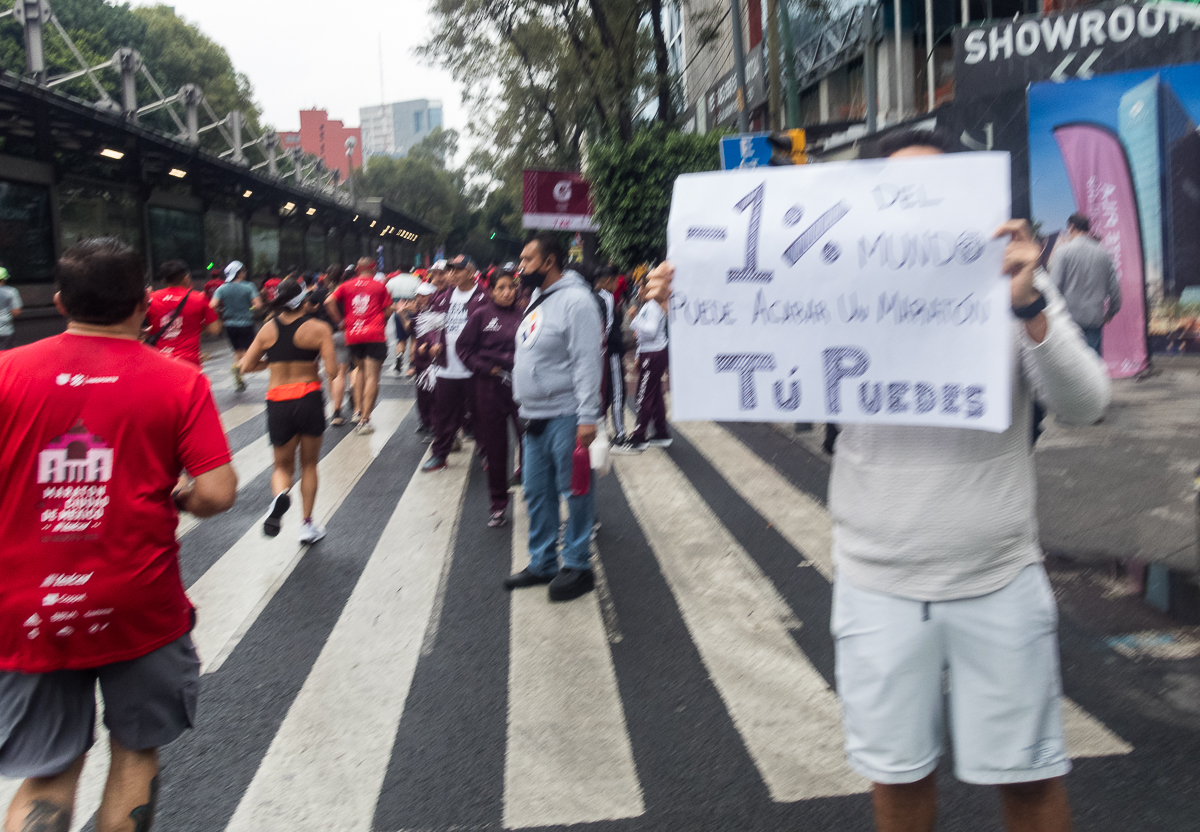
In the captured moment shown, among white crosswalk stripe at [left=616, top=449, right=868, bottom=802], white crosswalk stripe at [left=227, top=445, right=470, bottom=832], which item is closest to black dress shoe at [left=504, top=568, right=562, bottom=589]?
white crosswalk stripe at [left=227, top=445, right=470, bottom=832]

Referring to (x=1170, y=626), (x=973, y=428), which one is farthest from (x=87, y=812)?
(x=1170, y=626)

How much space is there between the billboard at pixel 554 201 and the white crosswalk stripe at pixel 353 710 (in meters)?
10.3

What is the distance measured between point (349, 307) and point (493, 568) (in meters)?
6.36

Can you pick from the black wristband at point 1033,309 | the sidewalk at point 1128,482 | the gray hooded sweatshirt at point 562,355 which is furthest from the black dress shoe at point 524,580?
the black wristband at point 1033,309

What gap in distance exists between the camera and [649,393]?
10703mm

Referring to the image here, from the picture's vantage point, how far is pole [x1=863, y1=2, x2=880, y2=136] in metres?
17.8

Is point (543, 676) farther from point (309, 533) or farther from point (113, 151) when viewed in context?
point (113, 151)

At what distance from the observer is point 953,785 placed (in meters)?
3.53

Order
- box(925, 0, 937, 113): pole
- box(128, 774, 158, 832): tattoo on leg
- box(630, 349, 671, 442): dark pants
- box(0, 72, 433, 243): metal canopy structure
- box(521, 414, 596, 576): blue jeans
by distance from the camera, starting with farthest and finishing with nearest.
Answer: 1. box(0, 72, 433, 243): metal canopy structure
2. box(925, 0, 937, 113): pole
3. box(630, 349, 671, 442): dark pants
4. box(521, 414, 596, 576): blue jeans
5. box(128, 774, 158, 832): tattoo on leg

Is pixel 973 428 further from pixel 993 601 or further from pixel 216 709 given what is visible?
pixel 216 709

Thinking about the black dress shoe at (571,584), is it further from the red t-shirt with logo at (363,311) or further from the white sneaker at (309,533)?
the red t-shirt with logo at (363,311)

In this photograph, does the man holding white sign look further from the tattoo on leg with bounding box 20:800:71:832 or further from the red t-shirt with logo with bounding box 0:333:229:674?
the tattoo on leg with bounding box 20:800:71:832

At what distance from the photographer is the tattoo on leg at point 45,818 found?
254 centimetres

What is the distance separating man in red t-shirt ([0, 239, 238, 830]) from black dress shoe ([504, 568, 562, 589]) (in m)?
3.30
